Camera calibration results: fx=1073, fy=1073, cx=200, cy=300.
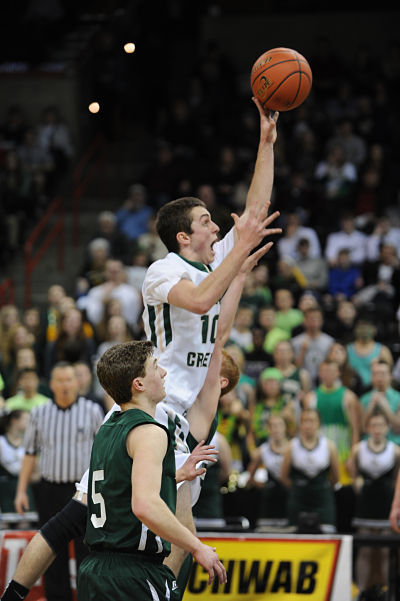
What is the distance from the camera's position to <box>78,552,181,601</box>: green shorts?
4.59m

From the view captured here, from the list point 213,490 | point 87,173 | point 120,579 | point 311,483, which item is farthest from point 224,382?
point 87,173

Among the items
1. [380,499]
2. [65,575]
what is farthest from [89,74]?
[65,575]

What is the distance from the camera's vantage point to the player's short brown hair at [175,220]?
5887 millimetres

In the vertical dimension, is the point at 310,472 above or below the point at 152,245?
below

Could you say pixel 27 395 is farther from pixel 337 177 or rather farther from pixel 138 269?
pixel 337 177

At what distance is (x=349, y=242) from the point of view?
14.1m

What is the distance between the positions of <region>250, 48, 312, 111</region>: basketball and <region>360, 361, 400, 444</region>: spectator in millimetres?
4843

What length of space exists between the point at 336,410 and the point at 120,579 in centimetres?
626

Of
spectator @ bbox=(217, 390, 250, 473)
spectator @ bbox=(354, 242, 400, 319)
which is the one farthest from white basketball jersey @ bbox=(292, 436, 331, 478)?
spectator @ bbox=(354, 242, 400, 319)

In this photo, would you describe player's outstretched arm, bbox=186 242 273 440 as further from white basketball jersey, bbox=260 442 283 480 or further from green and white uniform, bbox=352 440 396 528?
white basketball jersey, bbox=260 442 283 480

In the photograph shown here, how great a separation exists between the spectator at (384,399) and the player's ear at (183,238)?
4.95 m

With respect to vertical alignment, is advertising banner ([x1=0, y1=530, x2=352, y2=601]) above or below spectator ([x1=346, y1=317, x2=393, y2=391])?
below

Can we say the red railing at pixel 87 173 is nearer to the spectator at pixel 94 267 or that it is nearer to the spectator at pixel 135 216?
the spectator at pixel 135 216

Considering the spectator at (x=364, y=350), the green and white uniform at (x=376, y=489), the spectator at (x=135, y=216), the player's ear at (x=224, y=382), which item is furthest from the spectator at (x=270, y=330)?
the player's ear at (x=224, y=382)
